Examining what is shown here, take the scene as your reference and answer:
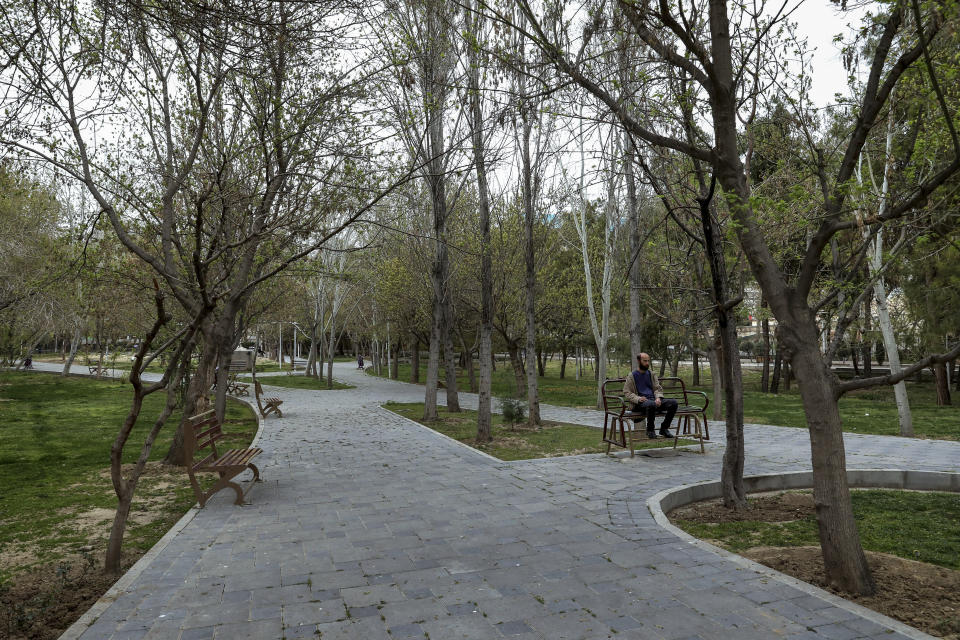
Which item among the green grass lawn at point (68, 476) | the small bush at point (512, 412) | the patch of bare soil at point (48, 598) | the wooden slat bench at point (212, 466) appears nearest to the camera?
the patch of bare soil at point (48, 598)

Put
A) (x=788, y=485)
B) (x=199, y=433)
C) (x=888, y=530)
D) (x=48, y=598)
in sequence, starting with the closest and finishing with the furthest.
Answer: (x=48, y=598) → (x=888, y=530) → (x=788, y=485) → (x=199, y=433)

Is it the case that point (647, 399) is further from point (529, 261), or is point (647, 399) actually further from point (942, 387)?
point (942, 387)

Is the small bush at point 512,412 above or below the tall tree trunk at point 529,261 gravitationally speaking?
below

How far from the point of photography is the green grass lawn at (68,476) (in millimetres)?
5707

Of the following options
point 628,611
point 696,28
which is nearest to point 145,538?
point 628,611

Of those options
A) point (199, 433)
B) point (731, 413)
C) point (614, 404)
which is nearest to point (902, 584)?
point (731, 413)

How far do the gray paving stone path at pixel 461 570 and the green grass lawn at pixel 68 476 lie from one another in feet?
3.21

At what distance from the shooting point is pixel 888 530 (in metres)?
5.25

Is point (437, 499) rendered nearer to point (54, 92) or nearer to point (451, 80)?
point (54, 92)

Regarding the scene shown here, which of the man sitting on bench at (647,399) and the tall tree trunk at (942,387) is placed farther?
the tall tree trunk at (942,387)

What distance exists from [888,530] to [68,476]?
10102 mm

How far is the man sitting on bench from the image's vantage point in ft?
30.0

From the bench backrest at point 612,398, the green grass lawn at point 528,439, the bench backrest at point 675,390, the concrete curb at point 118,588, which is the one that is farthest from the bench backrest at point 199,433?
the bench backrest at point 675,390

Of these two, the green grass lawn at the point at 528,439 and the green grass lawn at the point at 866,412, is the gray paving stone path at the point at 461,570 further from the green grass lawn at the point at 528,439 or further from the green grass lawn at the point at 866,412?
the green grass lawn at the point at 866,412
